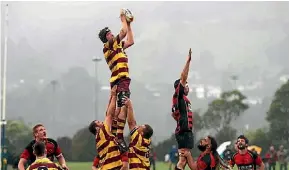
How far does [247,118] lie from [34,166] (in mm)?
→ 43418

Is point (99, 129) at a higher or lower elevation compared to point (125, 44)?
lower

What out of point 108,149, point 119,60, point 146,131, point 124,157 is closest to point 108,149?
point 108,149

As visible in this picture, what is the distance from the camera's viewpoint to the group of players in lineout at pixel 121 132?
10.6m

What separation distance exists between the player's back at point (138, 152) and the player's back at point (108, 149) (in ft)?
1.81

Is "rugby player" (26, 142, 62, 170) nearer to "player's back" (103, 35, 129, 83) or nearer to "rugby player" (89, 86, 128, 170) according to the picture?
"rugby player" (89, 86, 128, 170)

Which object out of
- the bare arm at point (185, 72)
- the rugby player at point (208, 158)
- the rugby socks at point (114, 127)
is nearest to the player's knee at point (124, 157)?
the rugby socks at point (114, 127)

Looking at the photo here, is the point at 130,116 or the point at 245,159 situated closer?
the point at 130,116

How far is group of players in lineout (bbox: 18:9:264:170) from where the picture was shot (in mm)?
10641

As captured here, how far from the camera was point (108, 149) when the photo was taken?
10555 millimetres


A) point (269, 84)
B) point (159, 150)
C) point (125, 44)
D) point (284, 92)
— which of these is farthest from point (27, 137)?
point (125, 44)

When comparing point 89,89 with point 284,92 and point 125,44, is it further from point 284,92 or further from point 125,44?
point 125,44

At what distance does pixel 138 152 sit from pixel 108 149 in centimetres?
78

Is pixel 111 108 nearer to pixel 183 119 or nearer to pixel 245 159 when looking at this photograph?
pixel 183 119

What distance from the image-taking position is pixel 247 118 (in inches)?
2030
